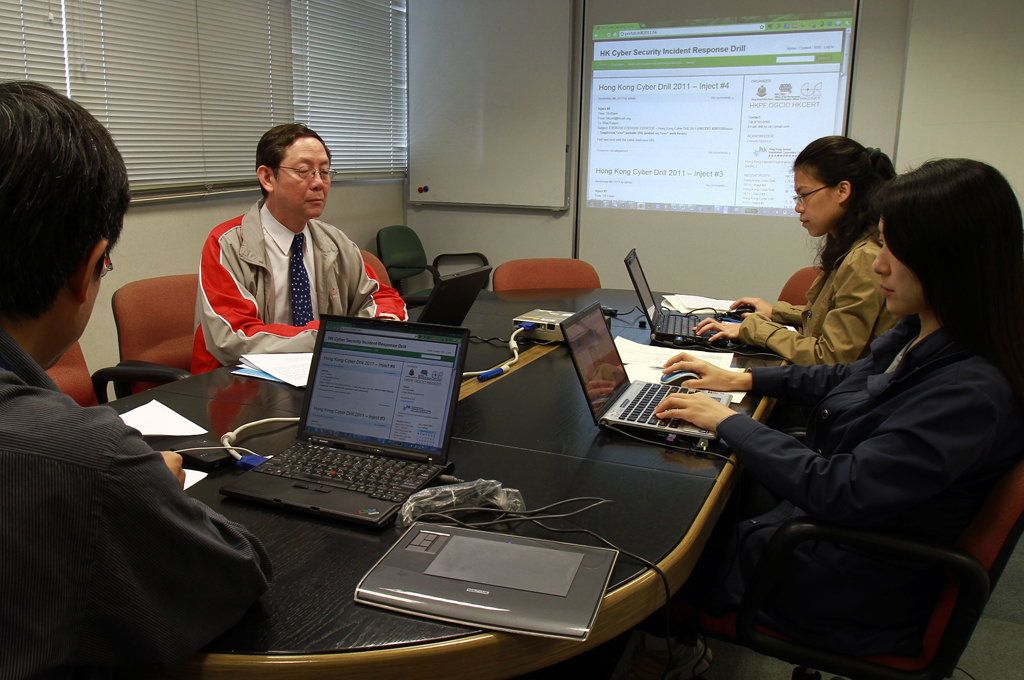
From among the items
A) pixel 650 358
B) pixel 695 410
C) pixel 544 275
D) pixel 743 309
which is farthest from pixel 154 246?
pixel 695 410

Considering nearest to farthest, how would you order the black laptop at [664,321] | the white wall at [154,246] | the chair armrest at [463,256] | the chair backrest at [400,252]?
the black laptop at [664,321] < the white wall at [154,246] < the chair backrest at [400,252] < the chair armrest at [463,256]

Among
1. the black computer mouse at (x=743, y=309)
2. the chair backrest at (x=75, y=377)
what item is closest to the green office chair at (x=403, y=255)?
the black computer mouse at (x=743, y=309)

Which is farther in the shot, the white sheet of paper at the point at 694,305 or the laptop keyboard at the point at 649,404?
the white sheet of paper at the point at 694,305

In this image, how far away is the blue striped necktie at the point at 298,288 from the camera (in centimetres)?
253

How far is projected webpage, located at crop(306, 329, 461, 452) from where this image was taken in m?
1.35

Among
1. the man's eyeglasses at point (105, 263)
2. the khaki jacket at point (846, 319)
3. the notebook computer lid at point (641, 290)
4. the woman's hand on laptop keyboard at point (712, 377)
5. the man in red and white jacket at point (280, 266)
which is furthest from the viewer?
the notebook computer lid at point (641, 290)

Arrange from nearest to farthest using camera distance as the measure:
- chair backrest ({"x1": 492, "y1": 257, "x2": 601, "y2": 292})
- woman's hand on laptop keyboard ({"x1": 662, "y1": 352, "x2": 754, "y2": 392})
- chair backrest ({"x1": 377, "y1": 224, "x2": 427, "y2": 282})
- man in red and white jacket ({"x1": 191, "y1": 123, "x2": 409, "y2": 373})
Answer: woman's hand on laptop keyboard ({"x1": 662, "y1": 352, "x2": 754, "y2": 392})
man in red and white jacket ({"x1": 191, "y1": 123, "x2": 409, "y2": 373})
chair backrest ({"x1": 492, "y1": 257, "x2": 601, "y2": 292})
chair backrest ({"x1": 377, "y1": 224, "x2": 427, "y2": 282})

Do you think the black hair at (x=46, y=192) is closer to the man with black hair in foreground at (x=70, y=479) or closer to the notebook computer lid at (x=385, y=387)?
the man with black hair in foreground at (x=70, y=479)

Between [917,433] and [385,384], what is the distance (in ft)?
2.89

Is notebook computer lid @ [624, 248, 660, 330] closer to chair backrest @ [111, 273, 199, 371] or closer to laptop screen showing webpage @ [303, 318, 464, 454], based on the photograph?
laptop screen showing webpage @ [303, 318, 464, 454]

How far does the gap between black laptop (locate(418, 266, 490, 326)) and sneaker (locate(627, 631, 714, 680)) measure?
0.90 metres

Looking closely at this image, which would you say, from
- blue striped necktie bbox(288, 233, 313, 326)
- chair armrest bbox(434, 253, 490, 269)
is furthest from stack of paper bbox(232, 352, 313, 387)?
chair armrest bbox(434, 253, 490, 269)

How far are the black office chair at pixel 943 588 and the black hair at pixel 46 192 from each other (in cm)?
114

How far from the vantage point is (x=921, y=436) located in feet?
4.06
